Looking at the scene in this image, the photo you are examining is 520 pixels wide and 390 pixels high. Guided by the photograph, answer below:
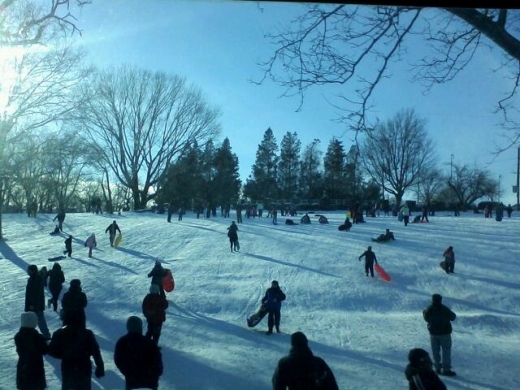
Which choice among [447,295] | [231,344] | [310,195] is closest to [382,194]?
[310,195]

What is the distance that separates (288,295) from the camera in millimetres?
18422

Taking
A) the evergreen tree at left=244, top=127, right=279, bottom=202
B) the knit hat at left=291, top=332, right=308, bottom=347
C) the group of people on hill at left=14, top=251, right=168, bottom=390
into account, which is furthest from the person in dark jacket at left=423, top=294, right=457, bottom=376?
the evergreen tree at left=244, top=127, right=279, bottom=202

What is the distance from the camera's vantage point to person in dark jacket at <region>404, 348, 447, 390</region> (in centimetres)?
484

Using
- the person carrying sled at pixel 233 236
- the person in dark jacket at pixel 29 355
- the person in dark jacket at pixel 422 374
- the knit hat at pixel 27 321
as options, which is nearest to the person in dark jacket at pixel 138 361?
the person in dark jacket at pixel 29 355

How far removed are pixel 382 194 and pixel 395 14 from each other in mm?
49766

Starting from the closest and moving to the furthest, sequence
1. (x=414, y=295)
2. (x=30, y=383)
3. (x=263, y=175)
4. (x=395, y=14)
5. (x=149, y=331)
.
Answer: (x=30, y=383)
(x=395, y=14)
(x=149, y=331)
(x=414, y=295)
(x=263, y=175)

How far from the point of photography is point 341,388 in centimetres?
838

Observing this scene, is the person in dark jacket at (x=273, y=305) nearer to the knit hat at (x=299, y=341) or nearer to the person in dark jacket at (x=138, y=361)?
the person in dark jacket at (x=138, y=361)

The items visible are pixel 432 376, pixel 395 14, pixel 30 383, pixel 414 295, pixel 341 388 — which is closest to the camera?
pixel 432 376

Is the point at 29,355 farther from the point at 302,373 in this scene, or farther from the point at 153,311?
the point at 153,311

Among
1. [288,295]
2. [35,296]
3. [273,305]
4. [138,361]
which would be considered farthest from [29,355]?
[288,295]

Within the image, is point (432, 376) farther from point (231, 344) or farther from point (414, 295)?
point (414, 295)

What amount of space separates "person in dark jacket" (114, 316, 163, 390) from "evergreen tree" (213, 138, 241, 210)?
4403 cm

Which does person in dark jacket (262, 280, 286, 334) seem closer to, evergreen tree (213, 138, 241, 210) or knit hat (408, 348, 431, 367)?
knit hat (408, 348, 431, 367)
